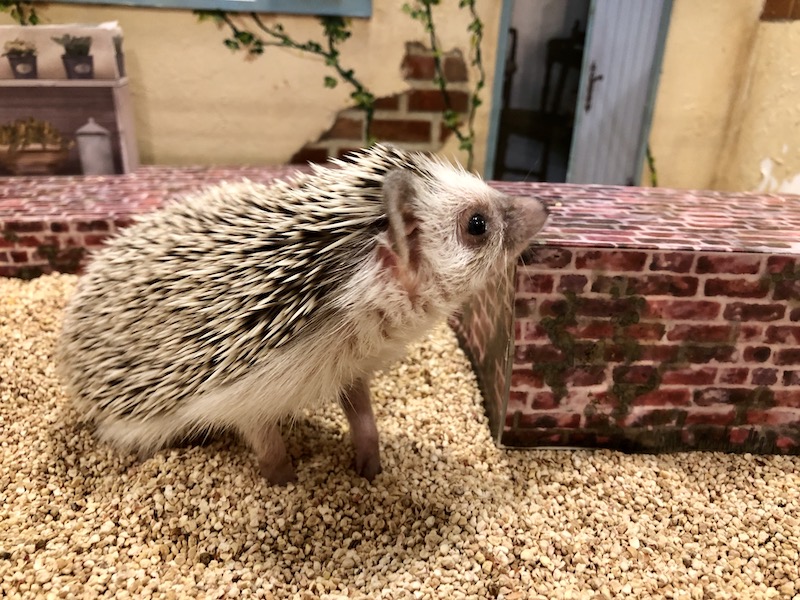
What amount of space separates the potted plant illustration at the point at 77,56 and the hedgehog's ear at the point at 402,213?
221 cm

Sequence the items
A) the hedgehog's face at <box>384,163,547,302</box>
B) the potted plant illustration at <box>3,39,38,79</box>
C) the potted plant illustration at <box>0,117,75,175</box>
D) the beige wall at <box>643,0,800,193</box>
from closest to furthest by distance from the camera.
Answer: the hedgehog's face at <box>384,163,547,302</box> → the potted plant illustration at <box>3,39,38,79</box> → the potted plant illustration at <box>0,117,75,175</box> → the beige wall at <box>643,0,800,193</box>

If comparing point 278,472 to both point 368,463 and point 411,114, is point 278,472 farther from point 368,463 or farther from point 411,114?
point 411,114

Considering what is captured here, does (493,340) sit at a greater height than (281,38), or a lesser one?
lesser

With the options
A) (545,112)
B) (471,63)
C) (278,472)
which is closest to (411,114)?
(471,63)

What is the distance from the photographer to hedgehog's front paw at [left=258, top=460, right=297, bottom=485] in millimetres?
1973

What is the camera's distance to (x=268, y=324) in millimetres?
1704

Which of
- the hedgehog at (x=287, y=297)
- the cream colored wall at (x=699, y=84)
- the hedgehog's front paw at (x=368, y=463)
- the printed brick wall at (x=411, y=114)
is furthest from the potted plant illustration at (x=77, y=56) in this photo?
the cream colored wall at (x=699, y=84)

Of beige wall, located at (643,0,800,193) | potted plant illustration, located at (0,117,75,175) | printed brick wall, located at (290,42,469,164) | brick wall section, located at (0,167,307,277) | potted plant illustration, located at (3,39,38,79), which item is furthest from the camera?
printed brick wall, located at (290,42,469,164)

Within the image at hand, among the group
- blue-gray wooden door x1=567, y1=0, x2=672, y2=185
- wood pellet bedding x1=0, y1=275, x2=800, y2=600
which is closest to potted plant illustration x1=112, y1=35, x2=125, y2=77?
wood pellet bedding x1=0, y1=275, x2=800, y2=600

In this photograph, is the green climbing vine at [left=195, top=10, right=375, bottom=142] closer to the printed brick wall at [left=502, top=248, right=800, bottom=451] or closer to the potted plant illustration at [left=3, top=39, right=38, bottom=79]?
the potted plant illustration at [left=3, top=39, right=38, bottom=79]

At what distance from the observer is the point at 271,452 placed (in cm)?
194

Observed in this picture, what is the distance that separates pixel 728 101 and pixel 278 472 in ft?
11.0

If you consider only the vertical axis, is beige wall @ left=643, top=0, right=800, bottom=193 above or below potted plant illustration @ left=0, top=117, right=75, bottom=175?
above

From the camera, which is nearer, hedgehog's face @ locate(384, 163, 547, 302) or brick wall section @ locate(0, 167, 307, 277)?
hedgehog's face @ locate(384, 163, 547, 302)
